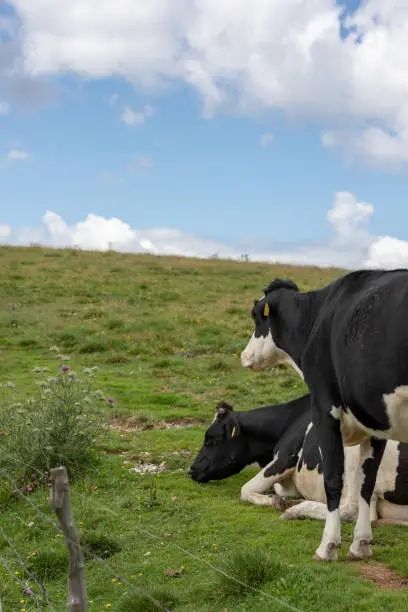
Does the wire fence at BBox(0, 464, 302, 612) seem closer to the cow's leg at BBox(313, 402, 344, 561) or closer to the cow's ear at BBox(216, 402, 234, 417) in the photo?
the cow's leg at BBox(313, 402, 344, 561)

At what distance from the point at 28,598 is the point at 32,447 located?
3493 millimetres

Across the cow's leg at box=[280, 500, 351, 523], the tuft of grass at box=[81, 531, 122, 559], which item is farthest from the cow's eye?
the tuft of grass at box=[81, 531, 122, 559]

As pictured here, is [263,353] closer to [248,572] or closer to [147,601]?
[248,572]

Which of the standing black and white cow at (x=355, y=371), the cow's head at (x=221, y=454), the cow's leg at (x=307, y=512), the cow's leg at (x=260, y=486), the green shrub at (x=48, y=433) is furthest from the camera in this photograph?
the cow's head at (x=221, y=454)

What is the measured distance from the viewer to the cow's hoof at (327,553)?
6.68m

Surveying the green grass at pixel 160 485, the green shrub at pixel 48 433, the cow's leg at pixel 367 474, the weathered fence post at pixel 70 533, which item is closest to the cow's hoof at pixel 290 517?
the green grass at pixel 160 485

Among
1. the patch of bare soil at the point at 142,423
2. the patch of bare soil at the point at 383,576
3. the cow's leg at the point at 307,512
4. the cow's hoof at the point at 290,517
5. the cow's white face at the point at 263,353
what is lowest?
the patch of bare soil at the point at 142,423

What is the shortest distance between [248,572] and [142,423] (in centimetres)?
775

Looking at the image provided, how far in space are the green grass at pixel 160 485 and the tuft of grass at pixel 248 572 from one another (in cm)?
1

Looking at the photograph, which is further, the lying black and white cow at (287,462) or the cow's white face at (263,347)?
the cow's white face at (263,347)

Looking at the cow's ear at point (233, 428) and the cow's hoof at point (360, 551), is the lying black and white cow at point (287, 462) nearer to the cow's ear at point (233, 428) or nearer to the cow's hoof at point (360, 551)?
the cow's ear at point (233, 428)

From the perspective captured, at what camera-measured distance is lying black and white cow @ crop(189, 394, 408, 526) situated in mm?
8047

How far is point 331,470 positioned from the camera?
676cm

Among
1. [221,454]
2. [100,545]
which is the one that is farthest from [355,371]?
[221,454]
